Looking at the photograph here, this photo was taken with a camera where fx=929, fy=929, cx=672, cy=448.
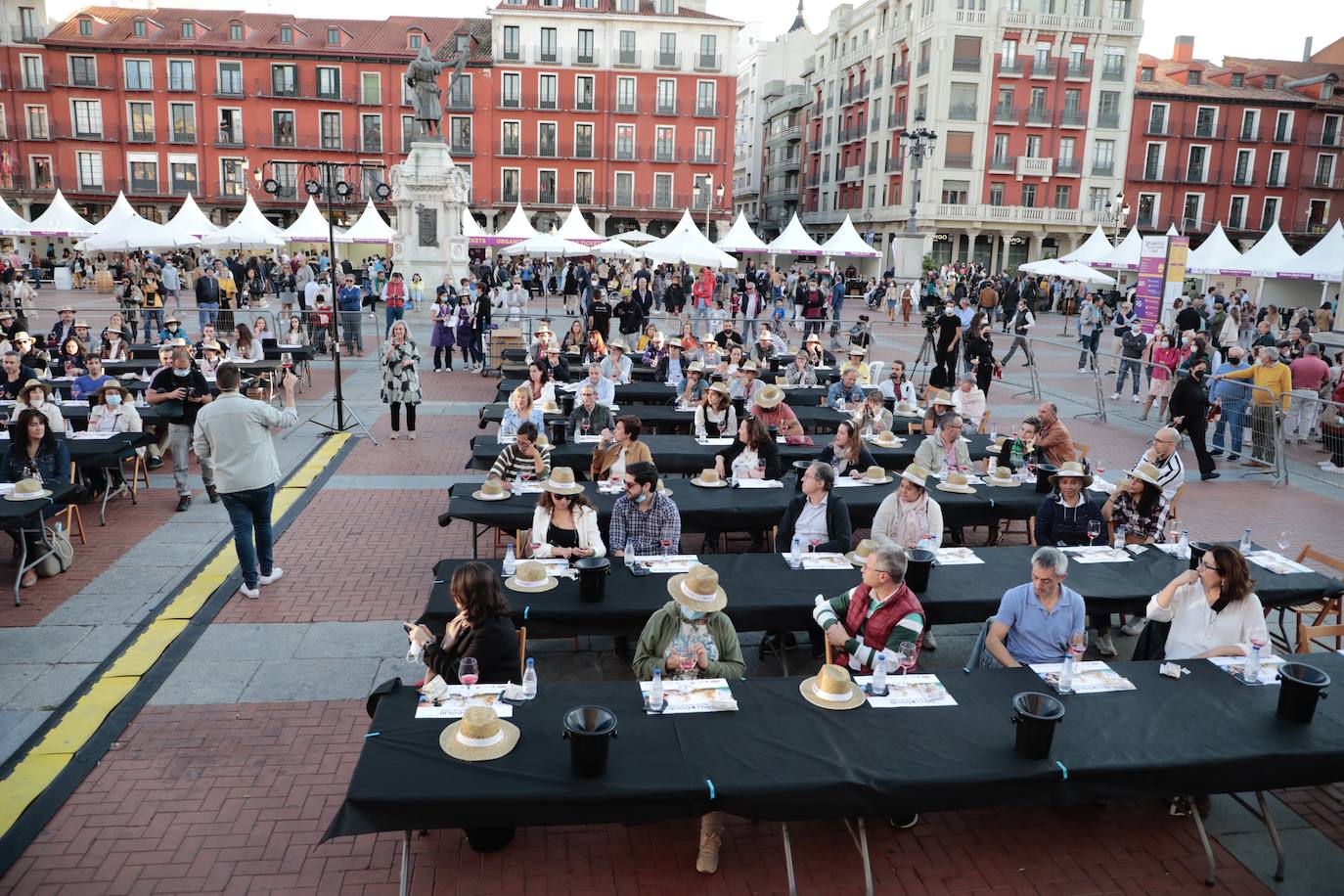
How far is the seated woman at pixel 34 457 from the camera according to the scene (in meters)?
8.65

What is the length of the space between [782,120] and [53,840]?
260ft

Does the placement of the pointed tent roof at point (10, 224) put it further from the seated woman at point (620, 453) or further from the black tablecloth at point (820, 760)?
the black tablecloth at point (820, 760)

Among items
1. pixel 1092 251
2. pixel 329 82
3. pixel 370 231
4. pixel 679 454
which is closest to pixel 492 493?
pixel 679 454

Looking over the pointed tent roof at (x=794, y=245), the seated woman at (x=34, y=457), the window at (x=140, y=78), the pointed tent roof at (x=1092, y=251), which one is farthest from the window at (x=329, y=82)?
the seated woman at (x=34, y=457)

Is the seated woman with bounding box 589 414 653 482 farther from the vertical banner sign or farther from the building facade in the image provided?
the building facade

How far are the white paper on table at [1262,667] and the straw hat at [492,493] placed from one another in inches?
219

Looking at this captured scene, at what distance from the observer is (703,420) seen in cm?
→ 1138

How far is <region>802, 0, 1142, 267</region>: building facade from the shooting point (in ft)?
169

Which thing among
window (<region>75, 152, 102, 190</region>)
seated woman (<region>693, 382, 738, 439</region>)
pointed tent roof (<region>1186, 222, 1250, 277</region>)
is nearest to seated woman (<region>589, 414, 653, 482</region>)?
seated woman (<region>693, 382, 738, 439</region>)

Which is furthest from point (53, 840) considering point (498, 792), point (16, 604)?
point (16, 604)

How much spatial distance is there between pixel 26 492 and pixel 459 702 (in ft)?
18.3

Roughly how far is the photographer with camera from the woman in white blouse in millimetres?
9674

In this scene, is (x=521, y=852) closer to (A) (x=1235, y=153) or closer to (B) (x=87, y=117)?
(B) (x=87, y=117)

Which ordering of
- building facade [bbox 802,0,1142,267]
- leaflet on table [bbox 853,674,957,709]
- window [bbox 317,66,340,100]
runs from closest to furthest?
leaflet on table [bbox 853,674,957,709] < building facade [bbox 802,0,1142,267] < window [bbox 317,66,340,100]
